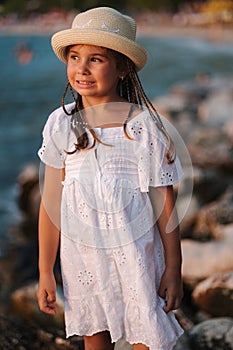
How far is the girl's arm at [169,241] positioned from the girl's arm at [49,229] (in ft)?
0.52

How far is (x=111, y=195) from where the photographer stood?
956mm

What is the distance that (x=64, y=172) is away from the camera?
1010 mm

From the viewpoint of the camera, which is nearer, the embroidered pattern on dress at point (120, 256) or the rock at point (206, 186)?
the embroidered pattern on dress at point (120, 256)

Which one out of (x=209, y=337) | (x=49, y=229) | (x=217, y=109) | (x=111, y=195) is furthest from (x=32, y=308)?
(x=217, y=109)

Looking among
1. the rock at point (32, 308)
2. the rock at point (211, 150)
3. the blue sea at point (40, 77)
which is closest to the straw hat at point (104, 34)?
the rock at point (32, 308)

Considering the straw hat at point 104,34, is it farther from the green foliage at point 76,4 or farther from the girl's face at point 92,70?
the green foliage at point 76,4

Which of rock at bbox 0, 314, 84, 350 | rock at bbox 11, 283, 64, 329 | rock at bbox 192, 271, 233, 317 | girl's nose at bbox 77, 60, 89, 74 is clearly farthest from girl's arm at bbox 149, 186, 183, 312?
rock at bbox 11, 283, 64, 329

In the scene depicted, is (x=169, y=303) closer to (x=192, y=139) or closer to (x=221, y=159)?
(x=221, y=159)

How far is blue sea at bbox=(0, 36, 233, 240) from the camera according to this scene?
15.1 ft

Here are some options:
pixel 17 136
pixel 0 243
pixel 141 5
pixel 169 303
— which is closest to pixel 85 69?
pixel 169 303

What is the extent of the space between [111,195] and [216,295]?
75cm

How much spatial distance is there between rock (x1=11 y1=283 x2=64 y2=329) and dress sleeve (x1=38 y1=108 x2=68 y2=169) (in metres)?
0.74

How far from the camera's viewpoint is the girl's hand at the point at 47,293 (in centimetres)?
104

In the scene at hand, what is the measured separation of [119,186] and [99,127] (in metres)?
0.10
